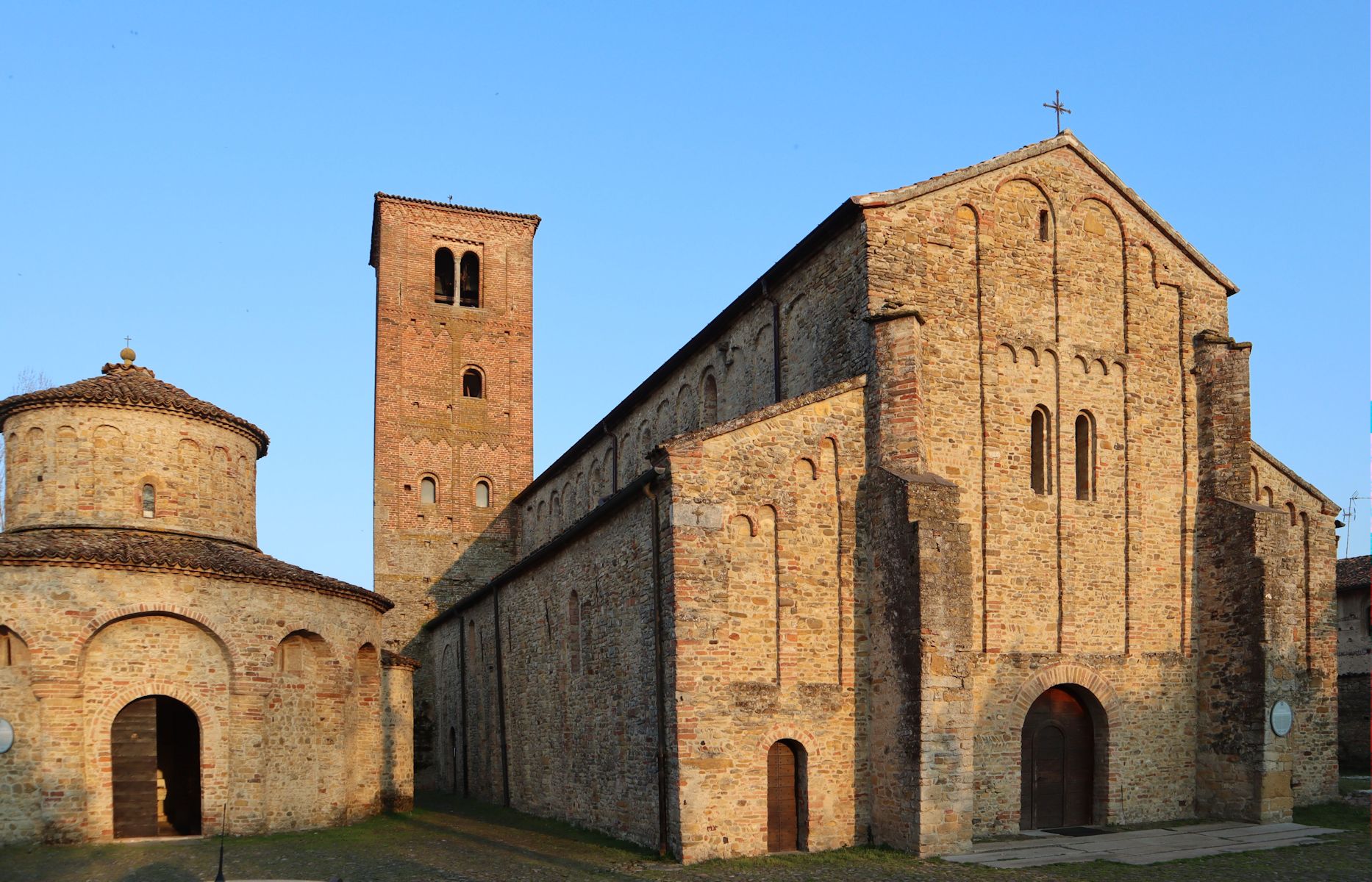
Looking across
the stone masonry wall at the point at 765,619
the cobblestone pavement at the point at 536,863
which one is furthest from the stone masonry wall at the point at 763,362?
the cobblestone pavement at the point at 536,863

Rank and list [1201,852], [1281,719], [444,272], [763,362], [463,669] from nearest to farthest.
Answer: [1201,852], [1281,719], [763,362], [463,669], [444,272]

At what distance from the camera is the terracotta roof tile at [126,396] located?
2239 cm

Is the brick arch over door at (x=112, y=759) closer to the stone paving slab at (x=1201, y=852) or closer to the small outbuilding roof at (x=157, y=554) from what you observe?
the small outbuilding roof at (x=157, y=554)

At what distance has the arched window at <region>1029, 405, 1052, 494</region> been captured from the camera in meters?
18.9

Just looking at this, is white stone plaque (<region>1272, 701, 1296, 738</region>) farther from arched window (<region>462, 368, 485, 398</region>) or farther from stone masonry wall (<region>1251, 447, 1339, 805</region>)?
arched window (<region>462, 368, 485, 398</region>)

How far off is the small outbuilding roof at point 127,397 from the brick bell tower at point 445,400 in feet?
42.2

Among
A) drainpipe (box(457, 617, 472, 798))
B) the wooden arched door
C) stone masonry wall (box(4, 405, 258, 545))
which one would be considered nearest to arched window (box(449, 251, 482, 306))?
drainpipe (box(457, 617, 472, 798))

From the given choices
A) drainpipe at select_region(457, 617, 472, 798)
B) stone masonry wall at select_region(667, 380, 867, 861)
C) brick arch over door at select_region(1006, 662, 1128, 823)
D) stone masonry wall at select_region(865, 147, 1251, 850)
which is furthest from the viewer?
drainpipe at select_region(457, 617, 472, 798)

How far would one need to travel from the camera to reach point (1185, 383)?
20.3m

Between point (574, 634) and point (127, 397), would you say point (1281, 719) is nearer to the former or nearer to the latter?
point (574, 634)

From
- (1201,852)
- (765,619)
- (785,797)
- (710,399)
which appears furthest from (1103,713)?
(710,399)

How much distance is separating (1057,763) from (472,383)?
2721cm

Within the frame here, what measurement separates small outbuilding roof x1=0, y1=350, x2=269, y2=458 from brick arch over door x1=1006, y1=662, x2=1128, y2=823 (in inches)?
697

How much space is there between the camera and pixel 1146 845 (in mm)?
16562
